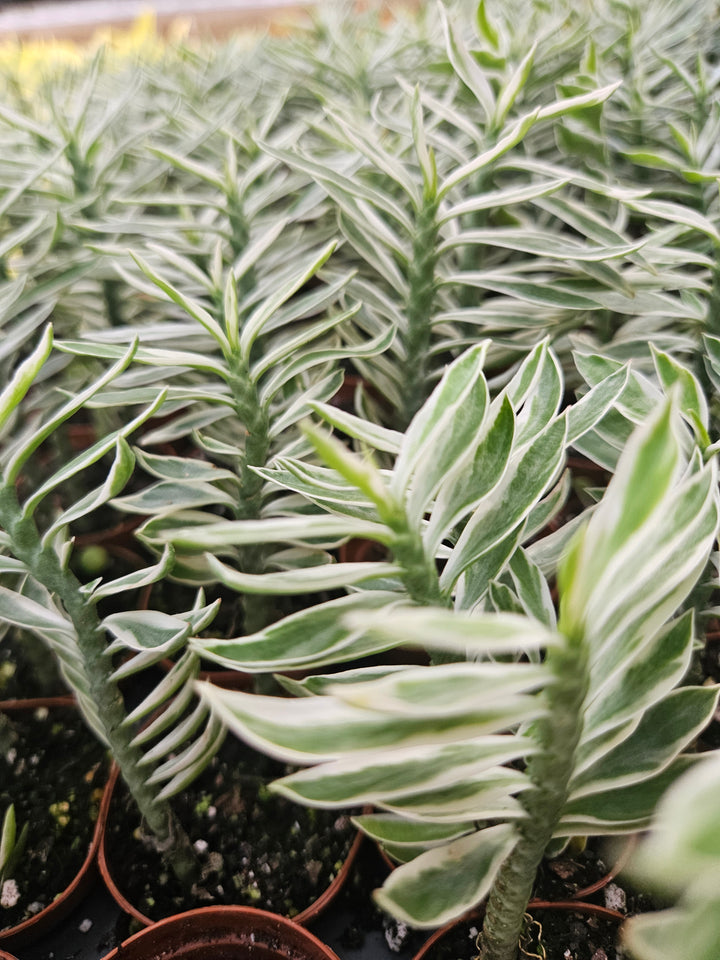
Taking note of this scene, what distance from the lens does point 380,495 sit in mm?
399

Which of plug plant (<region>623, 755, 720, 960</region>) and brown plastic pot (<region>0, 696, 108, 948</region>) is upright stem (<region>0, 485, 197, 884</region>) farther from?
plug plant (<region>623, 755, 720, 960</region>)

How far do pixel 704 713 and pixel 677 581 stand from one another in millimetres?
148

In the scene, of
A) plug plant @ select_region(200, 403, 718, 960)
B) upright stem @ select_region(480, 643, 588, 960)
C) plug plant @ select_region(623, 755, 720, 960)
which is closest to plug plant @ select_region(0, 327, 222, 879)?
plug plant @ select_region(200, 403, 718, 960)

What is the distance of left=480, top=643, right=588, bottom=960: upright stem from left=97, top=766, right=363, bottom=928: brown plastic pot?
0.22 metres

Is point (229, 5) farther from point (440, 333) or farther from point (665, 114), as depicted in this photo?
point (440, 333)

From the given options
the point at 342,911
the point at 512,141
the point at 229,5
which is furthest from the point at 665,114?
the point at 229,5

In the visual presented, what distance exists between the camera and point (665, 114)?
47.8 inches

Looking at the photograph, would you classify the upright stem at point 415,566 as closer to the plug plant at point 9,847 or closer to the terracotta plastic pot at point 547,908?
the terracotta plastic pot at point 547,908

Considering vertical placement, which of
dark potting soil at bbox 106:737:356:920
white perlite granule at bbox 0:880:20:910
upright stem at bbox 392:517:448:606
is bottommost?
white perlite granule at bbox 0:880:20:910

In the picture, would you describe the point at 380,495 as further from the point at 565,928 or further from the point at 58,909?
the point at 58,909

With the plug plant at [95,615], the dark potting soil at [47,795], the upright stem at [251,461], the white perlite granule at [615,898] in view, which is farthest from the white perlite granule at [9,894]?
the white perlite granule at [615,898]

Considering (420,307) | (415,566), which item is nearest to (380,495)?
(415,566)

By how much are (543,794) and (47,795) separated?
0.77m

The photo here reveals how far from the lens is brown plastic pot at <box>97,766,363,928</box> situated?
756 millimetres
